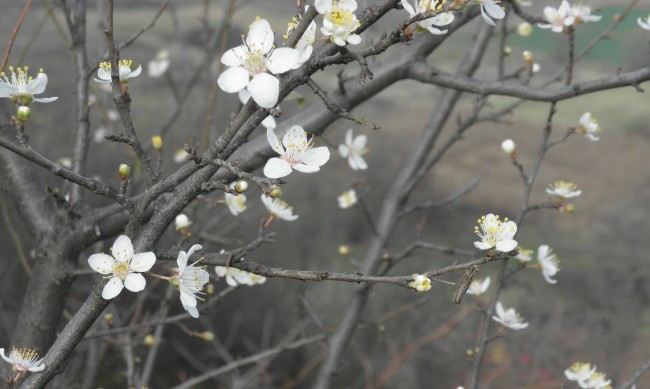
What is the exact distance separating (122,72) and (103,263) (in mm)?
319

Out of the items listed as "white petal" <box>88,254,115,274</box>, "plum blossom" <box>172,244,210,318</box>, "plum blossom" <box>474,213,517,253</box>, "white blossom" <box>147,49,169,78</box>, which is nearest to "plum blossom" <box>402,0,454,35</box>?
"plum blossom" <box>474,213,517,253</box>

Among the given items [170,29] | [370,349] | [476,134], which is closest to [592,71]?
[476,134]

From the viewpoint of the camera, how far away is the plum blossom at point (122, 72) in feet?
3.18

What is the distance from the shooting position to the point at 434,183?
11.4 ft

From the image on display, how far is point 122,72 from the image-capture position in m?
1.05

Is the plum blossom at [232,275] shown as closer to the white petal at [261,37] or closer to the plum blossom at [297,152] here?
the plum blossom at [297,152]

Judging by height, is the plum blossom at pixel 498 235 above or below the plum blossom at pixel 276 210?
above

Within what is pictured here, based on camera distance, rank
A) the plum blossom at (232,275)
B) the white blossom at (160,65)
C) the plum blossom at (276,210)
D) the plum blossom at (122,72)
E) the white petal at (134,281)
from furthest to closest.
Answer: the white blossom at (160,65) < the plum blossom at (276,210) < the plum blossom at (232,275) < the plum blossom at (122,72) < the white petal at (134,281)

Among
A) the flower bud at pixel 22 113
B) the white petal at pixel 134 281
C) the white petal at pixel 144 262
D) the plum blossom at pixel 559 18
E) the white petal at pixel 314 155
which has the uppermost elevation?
the flower bud at pixel 22 113

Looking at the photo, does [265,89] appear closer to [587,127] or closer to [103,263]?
[103,263]

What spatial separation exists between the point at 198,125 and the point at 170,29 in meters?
0.91

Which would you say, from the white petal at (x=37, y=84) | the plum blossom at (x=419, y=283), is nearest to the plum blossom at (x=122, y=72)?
the white petal at (x=37, y=84)

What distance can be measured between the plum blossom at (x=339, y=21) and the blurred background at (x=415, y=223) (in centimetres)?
165

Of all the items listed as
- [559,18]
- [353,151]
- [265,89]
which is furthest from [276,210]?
[559,18]
